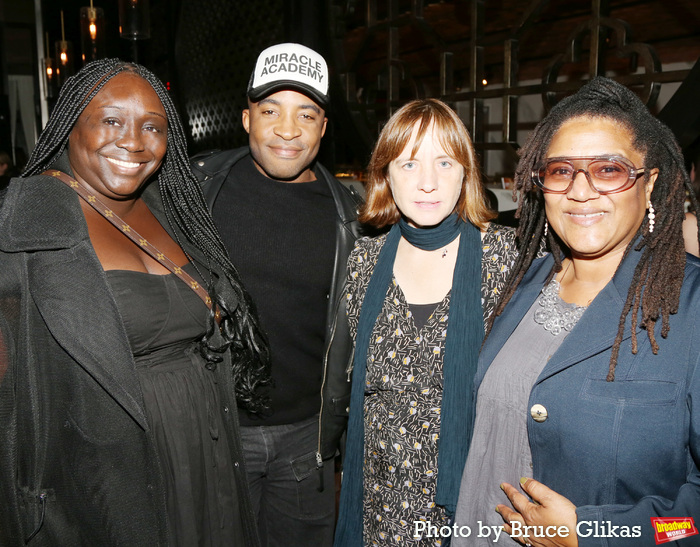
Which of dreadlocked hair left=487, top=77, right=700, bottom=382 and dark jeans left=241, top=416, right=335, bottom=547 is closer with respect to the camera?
dreadlocked hair left=487, top=77, right=700, bottom=382

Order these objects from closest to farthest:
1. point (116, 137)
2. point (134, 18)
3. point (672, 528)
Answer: point (672, 528) < point (116, 137) < point (134, 18)

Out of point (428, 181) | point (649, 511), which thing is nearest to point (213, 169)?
point (428, 181)

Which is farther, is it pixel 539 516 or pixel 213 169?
pixel 213 169

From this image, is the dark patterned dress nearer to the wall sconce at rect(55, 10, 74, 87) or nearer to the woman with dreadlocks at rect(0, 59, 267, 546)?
the woman with dreadlocks at rect(0, 59, 267, 546)

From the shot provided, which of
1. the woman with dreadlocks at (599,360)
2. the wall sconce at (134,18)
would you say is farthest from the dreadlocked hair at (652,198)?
the wall sconce at (134,18)

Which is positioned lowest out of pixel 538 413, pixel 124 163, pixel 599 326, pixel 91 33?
pixel 538 413

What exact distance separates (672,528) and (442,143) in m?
1.29

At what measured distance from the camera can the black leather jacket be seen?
2.27m

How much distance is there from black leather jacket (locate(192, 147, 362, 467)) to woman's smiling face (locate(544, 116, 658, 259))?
98 centimetres

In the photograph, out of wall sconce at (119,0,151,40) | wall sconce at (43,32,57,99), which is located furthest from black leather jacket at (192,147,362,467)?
wall sconce at (43,32,57,99)

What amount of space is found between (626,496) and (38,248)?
65.5 inches

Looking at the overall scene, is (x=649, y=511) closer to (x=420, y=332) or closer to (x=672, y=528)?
(x=672, y=528)

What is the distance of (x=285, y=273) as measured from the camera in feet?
7.43

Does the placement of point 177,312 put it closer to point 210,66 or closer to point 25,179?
point 25,179
